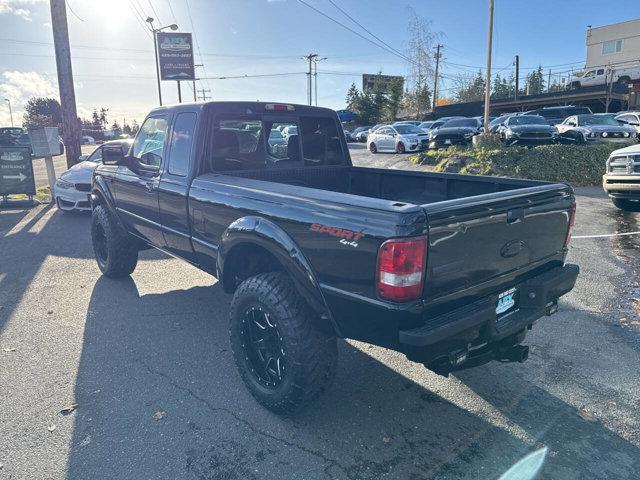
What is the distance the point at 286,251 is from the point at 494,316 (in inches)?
49.5

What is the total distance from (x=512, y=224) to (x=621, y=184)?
7.43m

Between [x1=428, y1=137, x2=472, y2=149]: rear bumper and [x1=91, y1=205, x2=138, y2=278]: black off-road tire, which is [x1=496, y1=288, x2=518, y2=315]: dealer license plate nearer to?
[x1=91, y1=205, x2=138, y2=278]: black off-road tire

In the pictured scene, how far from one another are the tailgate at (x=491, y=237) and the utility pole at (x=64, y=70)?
1220 cm

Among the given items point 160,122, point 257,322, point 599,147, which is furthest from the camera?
point 599,147

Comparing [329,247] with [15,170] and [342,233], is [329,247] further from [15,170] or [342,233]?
[15,170]

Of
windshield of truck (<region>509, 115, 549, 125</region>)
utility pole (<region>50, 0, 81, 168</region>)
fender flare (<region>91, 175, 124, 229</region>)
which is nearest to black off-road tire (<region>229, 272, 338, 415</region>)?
fender flare (<region>91, 175, 124, 229</region>)

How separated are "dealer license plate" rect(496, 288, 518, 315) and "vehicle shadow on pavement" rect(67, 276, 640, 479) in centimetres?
75

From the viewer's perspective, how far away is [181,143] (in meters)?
4.11

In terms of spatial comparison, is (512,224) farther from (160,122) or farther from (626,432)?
(160,122)

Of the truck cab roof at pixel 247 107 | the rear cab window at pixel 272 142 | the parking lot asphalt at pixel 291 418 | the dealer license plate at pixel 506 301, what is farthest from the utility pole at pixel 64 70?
the dealer license plate at pixel 506 301

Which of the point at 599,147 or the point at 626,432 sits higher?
the point at 599,147

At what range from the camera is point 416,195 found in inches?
166

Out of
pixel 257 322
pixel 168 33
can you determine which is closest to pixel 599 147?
pixel 257 322

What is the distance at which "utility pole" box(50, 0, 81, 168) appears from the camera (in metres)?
11.9
